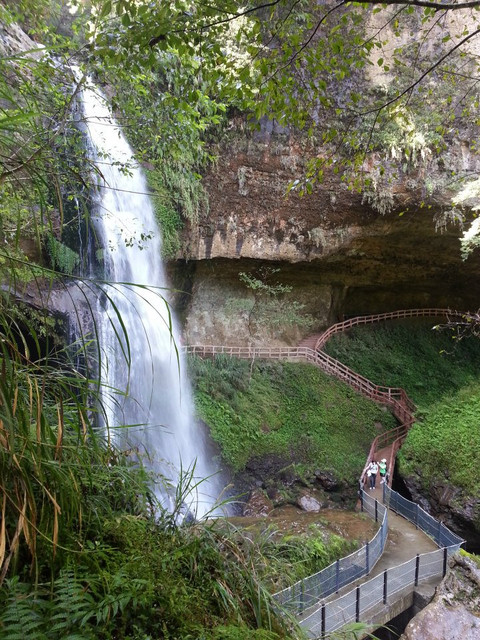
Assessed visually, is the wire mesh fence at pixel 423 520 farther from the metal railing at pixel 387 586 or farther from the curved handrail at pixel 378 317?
the curved handrail at pixel 378 317

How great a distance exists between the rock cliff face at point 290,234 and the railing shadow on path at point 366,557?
5.73ft

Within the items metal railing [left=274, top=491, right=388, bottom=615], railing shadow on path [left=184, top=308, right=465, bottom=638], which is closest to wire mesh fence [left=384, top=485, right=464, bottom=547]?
railing shadow on path [left=184, top=308, right=465, bottom=638]

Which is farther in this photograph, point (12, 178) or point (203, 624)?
point (12, 178)

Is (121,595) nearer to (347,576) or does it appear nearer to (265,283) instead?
(347,576)

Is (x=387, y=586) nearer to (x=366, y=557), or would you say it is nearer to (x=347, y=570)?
(x=366, y=557)

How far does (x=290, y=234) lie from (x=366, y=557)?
10.1 metres

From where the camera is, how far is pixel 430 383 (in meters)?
15.6

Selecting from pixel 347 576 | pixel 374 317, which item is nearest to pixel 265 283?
pixel 374 317

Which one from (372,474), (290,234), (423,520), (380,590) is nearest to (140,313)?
(290,234)

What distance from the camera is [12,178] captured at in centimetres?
194

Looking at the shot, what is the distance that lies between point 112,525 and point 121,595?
1.37ft

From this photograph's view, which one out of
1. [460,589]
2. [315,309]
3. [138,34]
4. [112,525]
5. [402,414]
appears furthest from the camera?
[315,309]

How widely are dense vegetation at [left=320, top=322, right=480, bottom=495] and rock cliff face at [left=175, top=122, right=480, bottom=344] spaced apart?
236cm

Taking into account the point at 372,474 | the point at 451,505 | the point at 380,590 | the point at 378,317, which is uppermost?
the point at 378,317
